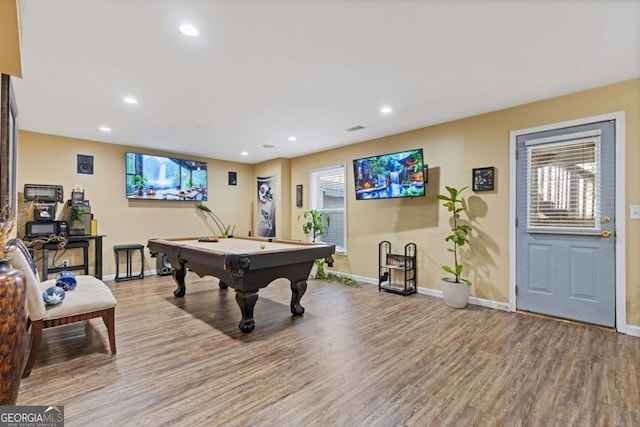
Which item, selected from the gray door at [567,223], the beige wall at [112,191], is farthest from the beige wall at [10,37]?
the gray door at [567,223]

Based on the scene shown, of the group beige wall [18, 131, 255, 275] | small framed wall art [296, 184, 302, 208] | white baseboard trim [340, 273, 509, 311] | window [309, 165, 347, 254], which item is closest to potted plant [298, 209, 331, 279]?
window [309, 165, 347, 254]

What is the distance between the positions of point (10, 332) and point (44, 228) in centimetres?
398

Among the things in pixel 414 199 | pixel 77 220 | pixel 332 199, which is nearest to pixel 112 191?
pixel 77 220

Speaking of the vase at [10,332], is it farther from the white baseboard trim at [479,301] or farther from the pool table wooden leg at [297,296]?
the white baseboard trim at [479,301]

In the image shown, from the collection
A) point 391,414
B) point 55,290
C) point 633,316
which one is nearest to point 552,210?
point 633,316

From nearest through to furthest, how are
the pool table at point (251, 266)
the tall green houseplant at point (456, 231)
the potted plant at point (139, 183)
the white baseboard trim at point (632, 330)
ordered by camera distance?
the pool table at point (251, 266)
the white baseboard trim at point (632, 330)
the tall green houseplant at point (456, 231)
the potted plant at point (139, 183)

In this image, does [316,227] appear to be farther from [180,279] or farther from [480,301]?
[480,301]

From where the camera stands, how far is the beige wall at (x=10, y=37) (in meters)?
1.71

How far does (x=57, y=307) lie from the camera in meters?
2.37

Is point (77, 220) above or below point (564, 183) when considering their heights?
below

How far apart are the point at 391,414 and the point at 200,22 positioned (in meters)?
2.80

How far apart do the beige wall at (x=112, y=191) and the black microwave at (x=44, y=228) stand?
0.42 metres

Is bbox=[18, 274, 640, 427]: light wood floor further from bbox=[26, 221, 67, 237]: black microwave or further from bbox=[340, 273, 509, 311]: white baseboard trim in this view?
bbox=[26, 221, 67, 237]: black microwave

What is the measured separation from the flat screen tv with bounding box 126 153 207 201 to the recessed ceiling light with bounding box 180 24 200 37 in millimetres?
4224
